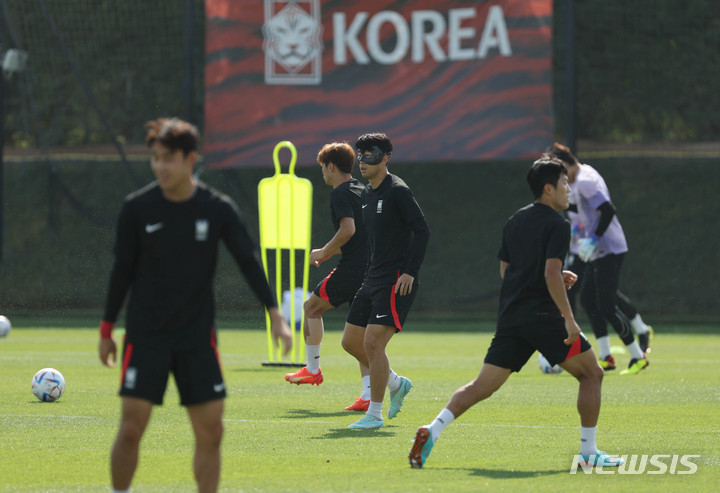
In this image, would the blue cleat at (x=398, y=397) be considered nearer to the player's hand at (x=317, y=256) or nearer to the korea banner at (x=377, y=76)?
the player's hand at (x=317, y=256)

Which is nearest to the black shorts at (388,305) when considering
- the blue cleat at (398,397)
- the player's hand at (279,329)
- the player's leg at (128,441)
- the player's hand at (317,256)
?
the blue cleat at (398,397)

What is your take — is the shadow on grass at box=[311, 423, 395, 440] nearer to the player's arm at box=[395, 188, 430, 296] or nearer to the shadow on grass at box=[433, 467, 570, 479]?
the player's arm at box=[395, 188, 430, 296]

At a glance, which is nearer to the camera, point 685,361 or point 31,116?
point 685,361

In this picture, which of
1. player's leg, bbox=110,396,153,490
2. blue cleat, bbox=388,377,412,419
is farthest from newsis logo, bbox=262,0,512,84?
player's leg, bbox=110,396,153,490

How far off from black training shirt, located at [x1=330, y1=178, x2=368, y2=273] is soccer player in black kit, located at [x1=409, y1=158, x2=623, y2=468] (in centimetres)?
306

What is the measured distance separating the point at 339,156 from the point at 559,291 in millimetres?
3756

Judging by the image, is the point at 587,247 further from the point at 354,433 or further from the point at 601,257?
the point at 354,433

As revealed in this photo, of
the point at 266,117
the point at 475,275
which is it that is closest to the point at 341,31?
the point at 266,117

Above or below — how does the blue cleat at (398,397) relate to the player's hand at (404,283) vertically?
below

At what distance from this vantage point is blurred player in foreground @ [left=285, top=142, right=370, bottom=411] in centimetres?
1045

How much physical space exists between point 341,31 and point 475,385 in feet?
54.6

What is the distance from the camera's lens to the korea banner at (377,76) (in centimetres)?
2241

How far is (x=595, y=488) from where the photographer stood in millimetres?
6844

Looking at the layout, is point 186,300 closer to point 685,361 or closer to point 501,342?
point 501,342
